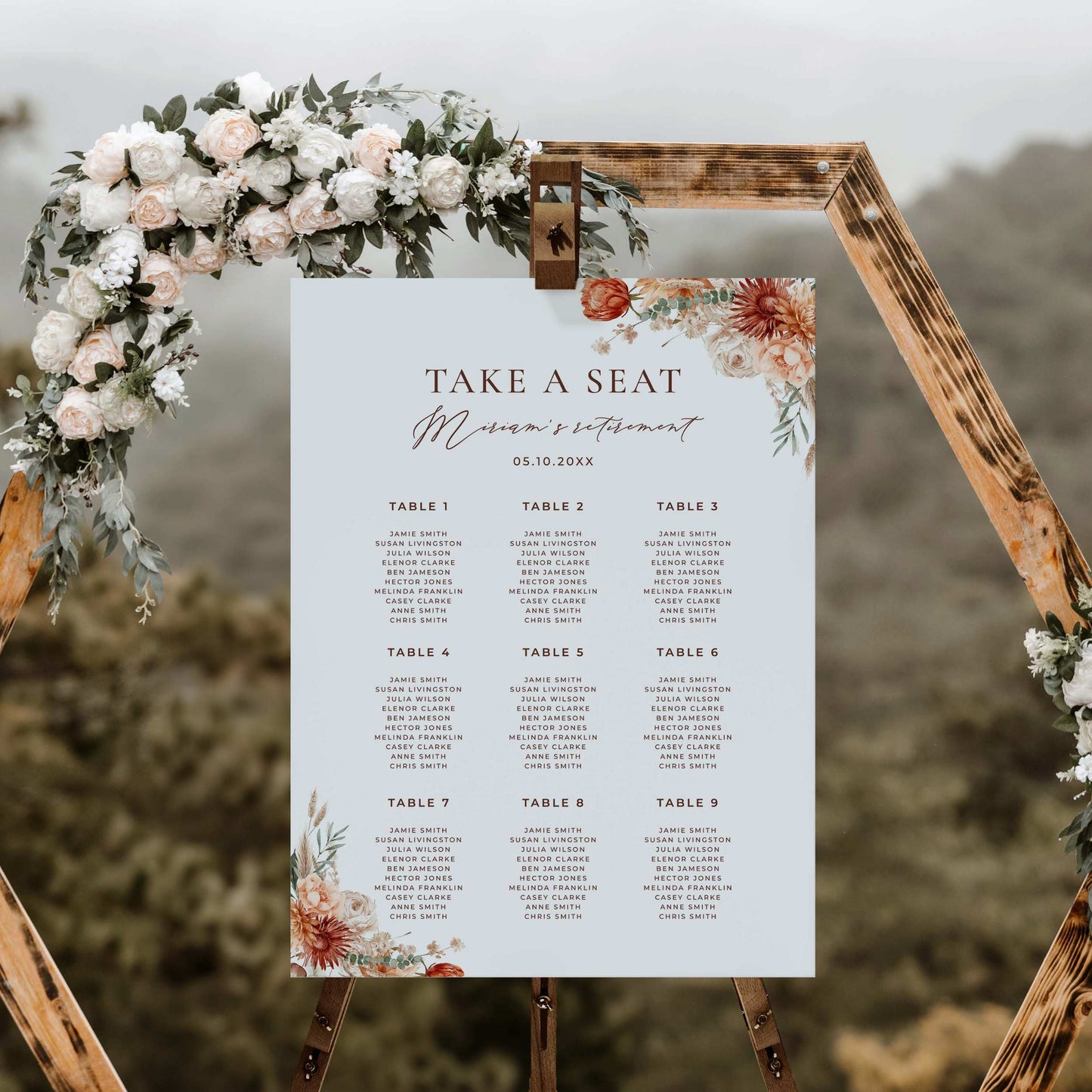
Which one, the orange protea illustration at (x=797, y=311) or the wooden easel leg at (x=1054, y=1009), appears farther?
the wooden easel leg at (x=1054, y=1009)

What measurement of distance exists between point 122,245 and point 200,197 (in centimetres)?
17

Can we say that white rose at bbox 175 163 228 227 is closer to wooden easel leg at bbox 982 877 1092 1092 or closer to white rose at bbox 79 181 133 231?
white rose at bbox 79 181 133 231

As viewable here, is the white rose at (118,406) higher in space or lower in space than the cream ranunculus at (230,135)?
lower

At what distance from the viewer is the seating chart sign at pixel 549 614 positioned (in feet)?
5.56

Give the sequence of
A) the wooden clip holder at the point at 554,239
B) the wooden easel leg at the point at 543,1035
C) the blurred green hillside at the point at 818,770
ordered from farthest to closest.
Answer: the blurred green hillside at the point at 818,770 < the wooden easel leg at the point at 543,1035 < the wooden clip holder at the point at 554,239

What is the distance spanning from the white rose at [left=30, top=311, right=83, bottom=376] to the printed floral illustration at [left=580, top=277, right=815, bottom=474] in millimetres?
962

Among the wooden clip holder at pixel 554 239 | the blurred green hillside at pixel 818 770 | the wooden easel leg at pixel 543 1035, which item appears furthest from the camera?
the blurred green hillside at pixel 818 770

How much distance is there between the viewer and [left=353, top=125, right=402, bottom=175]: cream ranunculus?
1.73 m

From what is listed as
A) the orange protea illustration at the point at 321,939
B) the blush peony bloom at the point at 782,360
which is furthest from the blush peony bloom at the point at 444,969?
the blush peony bloom at the point at 782,360

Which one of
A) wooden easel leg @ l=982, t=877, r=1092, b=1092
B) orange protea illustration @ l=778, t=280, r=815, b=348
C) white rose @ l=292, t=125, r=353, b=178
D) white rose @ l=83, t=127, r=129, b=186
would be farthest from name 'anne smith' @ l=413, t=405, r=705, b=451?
wooden easel leg @ l=982, t=877, r=1092, b=1092

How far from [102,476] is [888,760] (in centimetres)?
207

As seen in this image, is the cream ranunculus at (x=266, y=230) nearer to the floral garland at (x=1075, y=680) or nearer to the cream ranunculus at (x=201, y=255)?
the cream ranunculus at (x=201, y=255)

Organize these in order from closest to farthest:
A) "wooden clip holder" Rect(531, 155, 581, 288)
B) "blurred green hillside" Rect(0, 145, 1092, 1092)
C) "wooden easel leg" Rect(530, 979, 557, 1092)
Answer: "wooden clip holder" Rect(531, 155, 581, 288) → "wooden easel leg" Rect(530, 979, 557, 1092) → "blurred green hillside" Rect(0, 145, 1092, 1092)

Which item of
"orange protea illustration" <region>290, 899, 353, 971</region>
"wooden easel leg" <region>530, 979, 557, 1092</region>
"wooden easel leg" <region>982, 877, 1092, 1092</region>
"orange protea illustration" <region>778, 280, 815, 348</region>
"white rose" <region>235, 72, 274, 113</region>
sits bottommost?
"wooden easel leg" <region>982, 877, 1092, 1092</region>
